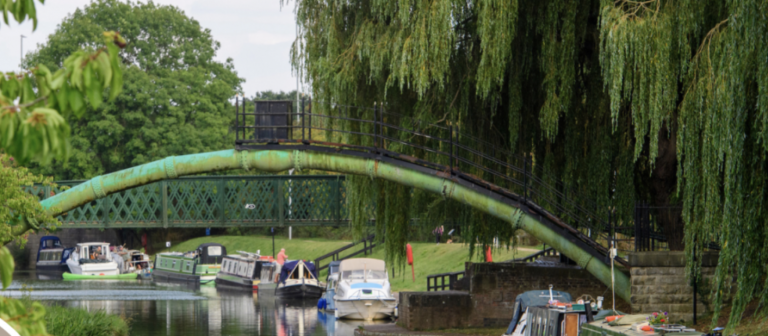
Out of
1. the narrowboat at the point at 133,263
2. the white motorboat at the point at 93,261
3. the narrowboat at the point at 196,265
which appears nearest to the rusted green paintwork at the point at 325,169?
the narrowboat at the point at 196,265

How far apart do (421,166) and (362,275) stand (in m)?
15.2

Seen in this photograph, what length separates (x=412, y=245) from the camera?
2035 inches

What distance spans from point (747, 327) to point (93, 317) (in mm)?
14951

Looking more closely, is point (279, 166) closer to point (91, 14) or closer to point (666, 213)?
point (666, 213)

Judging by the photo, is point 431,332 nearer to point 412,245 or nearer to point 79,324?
point 79,324

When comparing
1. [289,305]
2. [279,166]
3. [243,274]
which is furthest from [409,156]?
[243,274]

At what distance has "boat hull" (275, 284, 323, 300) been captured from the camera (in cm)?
4231

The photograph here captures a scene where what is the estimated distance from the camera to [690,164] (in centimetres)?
1398

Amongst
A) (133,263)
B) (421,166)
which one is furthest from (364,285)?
(133,263)

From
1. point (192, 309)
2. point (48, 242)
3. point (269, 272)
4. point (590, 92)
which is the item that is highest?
point (590, 92)

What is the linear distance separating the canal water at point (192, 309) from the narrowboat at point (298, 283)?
81cm

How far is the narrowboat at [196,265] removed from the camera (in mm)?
57500

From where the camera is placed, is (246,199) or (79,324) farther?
(246,199)

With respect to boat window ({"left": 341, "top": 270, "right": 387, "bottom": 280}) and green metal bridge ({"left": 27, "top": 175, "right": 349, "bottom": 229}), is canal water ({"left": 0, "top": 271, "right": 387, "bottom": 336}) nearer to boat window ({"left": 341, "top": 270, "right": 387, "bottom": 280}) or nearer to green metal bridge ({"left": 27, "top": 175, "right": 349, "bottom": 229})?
boat window ({"left": 341, "top": 270, "right": 387, "bottom": 280})
